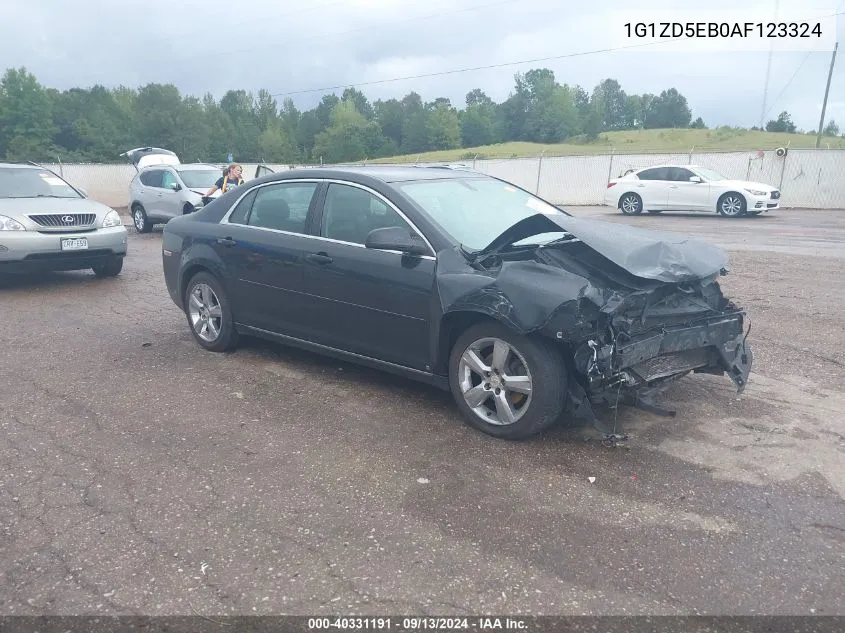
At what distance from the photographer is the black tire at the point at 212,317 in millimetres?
5973

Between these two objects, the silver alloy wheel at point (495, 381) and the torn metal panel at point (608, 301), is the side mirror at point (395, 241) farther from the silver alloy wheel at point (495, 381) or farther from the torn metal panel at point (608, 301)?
the silver alloy wheel at point (495, 381)

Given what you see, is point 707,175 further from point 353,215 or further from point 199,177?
point 353,215

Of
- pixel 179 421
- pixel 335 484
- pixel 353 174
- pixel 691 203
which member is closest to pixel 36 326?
pixel 179 421

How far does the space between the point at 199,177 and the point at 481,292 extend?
1364 centimetres

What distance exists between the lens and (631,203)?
21.7m

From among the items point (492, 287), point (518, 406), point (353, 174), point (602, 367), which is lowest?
point (518, 406)

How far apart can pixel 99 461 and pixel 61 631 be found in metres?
1.52

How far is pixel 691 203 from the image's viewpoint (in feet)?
66.7

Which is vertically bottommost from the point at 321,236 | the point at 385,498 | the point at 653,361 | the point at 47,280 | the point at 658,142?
the point at 47,280

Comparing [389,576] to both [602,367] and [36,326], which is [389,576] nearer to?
[602,367]

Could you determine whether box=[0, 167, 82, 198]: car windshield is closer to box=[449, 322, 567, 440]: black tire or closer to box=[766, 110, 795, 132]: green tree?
box=[449, 322, 567, 440]: black tire

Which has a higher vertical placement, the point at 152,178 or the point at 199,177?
the point at 199,177

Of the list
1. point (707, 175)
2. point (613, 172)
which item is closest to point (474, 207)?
point (707, 175)

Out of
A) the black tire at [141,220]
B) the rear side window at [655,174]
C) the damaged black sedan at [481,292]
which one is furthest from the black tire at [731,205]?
the damaged black sedan at [481,292]
